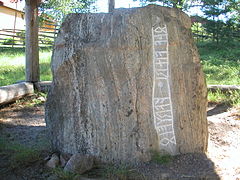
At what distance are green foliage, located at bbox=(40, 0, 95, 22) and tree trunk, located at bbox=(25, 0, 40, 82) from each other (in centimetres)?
46

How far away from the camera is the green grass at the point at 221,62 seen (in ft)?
24.9

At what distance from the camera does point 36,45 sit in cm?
674

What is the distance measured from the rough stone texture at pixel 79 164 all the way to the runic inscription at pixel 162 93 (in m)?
0.74

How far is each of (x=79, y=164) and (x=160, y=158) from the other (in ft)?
2.61

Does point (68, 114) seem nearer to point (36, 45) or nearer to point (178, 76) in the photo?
point (178, 76)

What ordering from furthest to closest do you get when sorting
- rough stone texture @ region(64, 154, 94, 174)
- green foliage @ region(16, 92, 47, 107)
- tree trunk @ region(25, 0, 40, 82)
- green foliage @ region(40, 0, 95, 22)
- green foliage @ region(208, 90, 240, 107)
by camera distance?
green foliage @ region(40, 0, 95, 22) → tree trunk @ region(25, 0, 40, 82) → green foliage @ region(16, 92, 47, 107) → green foliage @ region(208, 90, 240, 107) → rough stone texture @ region(64, 154, 94, 174)

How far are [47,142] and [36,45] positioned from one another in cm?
359

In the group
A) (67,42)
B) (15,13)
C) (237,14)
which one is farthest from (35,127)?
(15,13)

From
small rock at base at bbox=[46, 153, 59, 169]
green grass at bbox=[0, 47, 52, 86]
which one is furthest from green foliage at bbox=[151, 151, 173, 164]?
green grass at bbox=[0, 47, 52, 86]

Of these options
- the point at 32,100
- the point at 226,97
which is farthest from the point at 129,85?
the point at 32,100

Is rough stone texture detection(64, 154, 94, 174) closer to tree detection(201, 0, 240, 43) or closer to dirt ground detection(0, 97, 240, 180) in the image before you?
dirt ground detection(0, 97, 240, 180)

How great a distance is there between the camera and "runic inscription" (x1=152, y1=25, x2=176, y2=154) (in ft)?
9.94

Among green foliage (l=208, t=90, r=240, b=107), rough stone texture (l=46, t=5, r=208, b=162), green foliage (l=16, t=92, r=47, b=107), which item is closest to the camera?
rough stone texture (l=46, t=5, r=208, b=162)

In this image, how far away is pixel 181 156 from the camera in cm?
309
